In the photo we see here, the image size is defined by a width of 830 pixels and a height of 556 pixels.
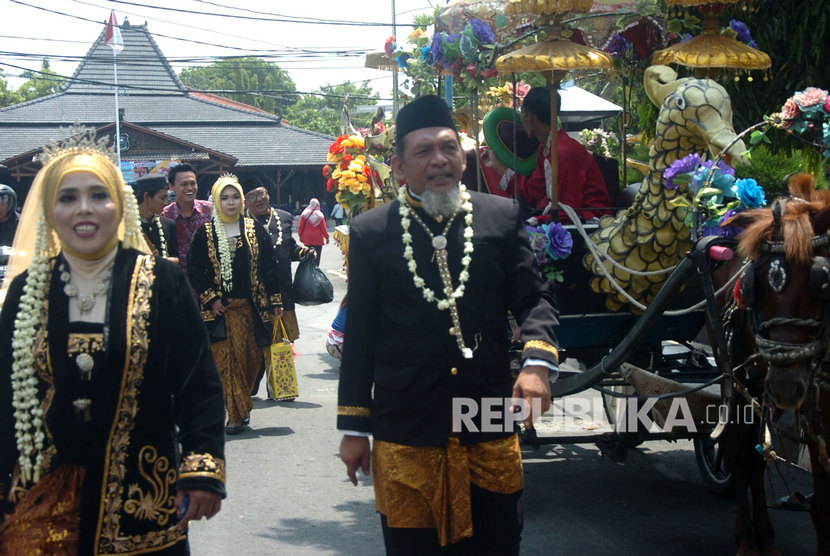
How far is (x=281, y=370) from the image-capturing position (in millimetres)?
8602

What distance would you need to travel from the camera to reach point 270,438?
7.77 m

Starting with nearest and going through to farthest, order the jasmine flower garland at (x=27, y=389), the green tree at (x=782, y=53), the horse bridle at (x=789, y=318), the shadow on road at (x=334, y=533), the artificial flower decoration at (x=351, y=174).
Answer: the jasmine flower garland at (x=27, y=389), the horse bridle at (x=789, y=318), the shadow on road at (x=334, y=533), the green tree at (x=782, y=53), the artificial flower decoration at (x=351, y=174)

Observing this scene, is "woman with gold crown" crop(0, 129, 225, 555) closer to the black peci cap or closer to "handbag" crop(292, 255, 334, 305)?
the black peci cap

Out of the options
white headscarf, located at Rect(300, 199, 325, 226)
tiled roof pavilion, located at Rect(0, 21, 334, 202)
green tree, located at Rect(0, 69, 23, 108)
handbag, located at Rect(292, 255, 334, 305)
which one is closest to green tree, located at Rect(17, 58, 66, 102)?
green tree, located at Rect(0, 69, 23, 108)

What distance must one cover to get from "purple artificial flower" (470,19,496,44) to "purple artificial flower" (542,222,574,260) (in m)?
1.24

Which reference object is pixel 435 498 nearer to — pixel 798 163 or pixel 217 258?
pixel 798 163

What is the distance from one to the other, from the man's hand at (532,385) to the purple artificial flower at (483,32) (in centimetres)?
317

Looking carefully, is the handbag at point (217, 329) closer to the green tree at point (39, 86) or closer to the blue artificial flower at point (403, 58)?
the blue artificial flower at point (403, 58)

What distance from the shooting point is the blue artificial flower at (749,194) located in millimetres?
4551

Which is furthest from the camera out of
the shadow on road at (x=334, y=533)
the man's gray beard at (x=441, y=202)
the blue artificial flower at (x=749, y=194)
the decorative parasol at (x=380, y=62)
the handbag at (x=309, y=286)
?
the handbag at (x=309, y=286)

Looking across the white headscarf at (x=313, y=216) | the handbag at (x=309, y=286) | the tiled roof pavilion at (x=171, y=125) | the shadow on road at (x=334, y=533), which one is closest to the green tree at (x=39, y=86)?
the tiled roof pavilion at (x=171, y=125)

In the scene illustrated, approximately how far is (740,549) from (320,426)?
4066 mm

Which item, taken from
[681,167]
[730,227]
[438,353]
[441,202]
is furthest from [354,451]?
[681,167]

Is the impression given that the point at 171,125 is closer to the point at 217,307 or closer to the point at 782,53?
the point at 217,307
